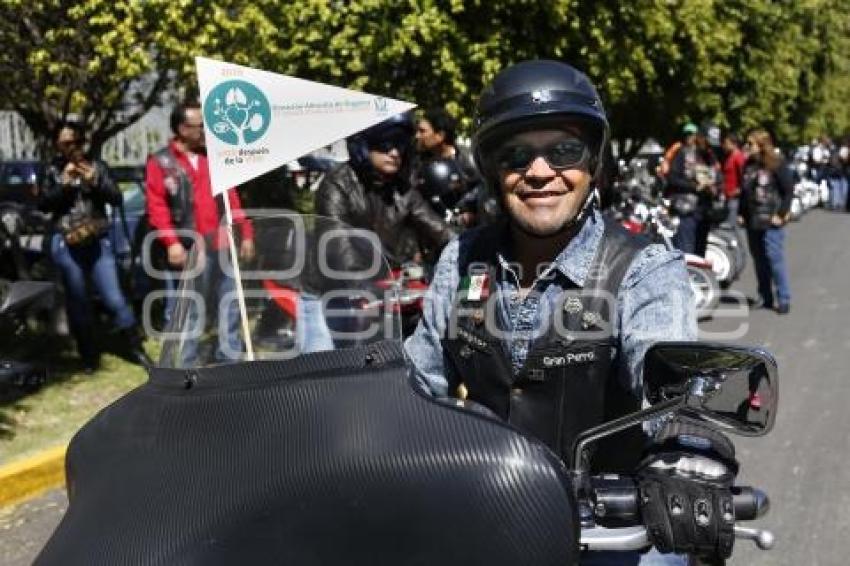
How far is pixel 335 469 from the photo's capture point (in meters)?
1.49

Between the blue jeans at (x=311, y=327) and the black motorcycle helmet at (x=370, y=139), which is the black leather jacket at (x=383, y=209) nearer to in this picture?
the black motorcycle helmet at (x=370, y=139)

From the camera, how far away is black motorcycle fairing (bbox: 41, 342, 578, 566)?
1.41 meters

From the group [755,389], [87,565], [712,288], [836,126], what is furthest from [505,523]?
[836,126]

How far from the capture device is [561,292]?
211cm

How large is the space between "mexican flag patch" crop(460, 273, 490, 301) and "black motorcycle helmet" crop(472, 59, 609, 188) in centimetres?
29

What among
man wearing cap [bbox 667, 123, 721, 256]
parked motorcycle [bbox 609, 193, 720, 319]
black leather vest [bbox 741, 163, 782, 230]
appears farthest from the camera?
man wearing cap [bbox 667, 123, 721, 256]

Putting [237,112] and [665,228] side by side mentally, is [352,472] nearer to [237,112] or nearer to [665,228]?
[237,112]

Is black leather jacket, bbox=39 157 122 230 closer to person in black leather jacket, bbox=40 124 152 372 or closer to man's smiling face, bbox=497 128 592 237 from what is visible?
person in black leather jacket, bbox=40 124 152 372

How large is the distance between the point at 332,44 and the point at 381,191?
16.6 ft

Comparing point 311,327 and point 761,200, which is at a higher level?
point 761,200

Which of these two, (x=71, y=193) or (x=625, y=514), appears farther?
(x=71, y=193)

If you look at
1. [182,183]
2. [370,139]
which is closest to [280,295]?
[370,139]

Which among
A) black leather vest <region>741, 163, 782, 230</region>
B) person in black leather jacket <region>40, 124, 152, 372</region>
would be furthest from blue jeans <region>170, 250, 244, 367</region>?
black leather vest <region>741, 163, 782, 230</region>

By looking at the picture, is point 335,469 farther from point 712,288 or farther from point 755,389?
point 712,288
